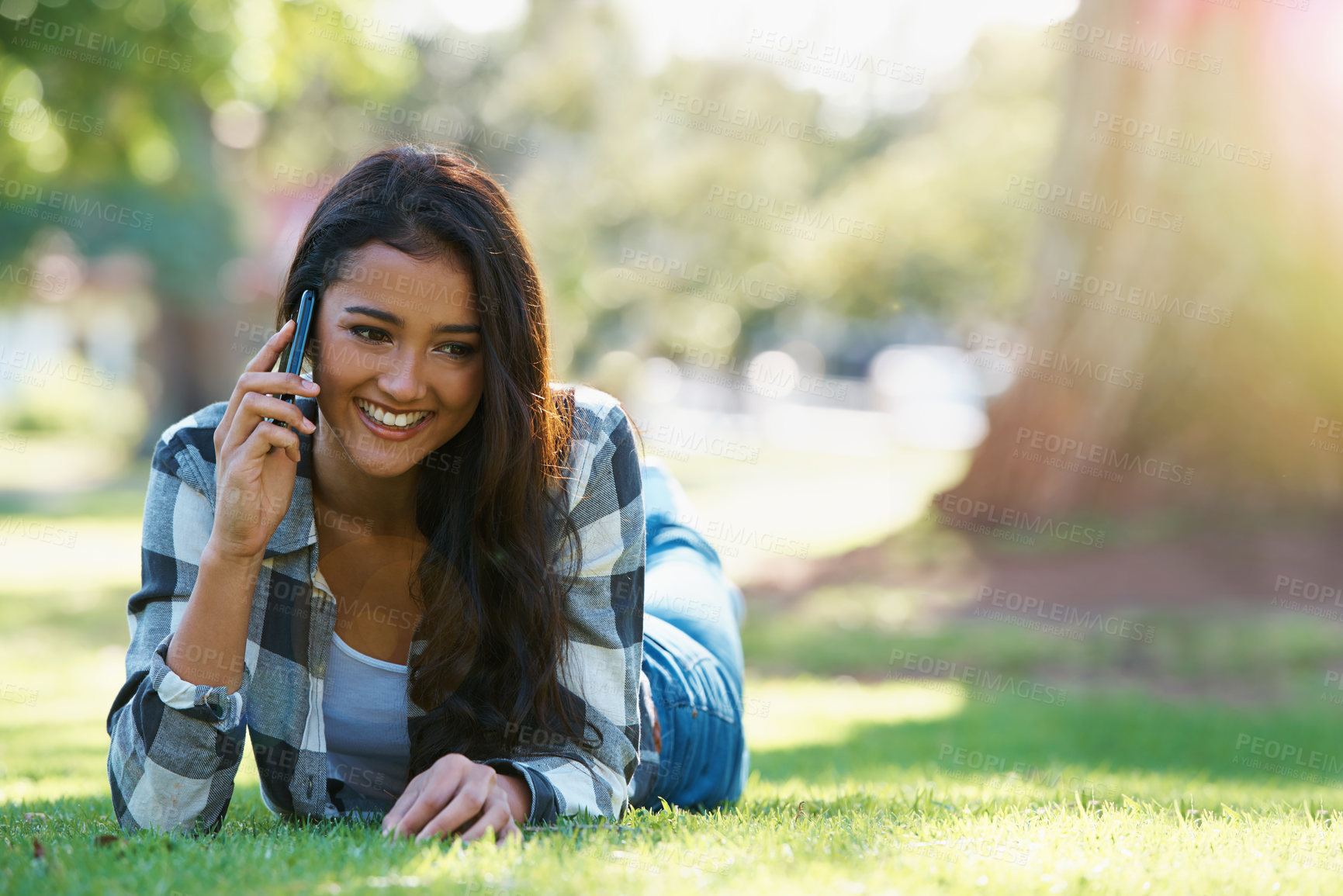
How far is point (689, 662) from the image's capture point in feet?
12.7

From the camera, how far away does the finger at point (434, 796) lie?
8.09 feet

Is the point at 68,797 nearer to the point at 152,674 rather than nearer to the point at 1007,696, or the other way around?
the point at 152,674

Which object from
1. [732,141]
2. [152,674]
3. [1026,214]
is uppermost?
[732,141]

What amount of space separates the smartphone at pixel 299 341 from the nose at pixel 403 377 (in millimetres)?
197

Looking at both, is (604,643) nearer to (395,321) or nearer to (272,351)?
(395,321)

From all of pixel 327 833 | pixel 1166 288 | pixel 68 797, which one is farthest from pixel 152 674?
pixel 1166 288

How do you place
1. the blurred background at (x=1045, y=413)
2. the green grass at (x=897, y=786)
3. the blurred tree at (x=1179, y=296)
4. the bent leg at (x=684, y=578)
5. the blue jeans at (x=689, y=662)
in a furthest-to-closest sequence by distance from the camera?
the blurred tree at (x=1179, y=296) < the blurred background at (x=1045, y=413) < the bent leg at (x=684, y=578) < the blue jeans at (x=689, y=662) < the green grass at (x=897, y=786)

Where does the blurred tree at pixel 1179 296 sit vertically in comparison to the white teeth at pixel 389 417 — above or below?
above

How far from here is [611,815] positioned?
2.84 m

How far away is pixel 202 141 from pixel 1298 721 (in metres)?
22.3

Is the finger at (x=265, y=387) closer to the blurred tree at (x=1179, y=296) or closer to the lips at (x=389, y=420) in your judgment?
the lips at (x=389, y=420)

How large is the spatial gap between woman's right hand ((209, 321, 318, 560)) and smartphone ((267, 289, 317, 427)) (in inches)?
2.5

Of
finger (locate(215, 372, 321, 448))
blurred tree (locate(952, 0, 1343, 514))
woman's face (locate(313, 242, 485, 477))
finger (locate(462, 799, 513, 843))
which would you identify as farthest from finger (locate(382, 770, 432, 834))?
blurred tree (locate(952, 0, 1343, 514))

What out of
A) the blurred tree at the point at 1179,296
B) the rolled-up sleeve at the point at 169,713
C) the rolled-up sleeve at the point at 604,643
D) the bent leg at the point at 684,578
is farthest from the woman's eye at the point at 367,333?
the blurred tree at the point at 1179,296
